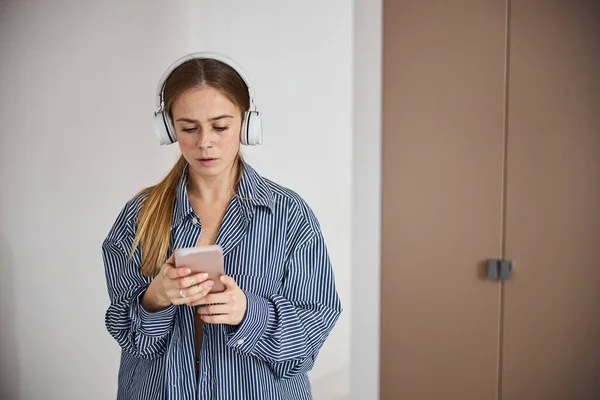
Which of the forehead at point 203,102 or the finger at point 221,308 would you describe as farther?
the forehead at point 203,102

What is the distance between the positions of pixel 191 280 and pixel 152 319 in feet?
0.67

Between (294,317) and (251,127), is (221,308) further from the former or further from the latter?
(251,127)

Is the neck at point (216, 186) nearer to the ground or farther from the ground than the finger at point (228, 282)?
farther from the ground

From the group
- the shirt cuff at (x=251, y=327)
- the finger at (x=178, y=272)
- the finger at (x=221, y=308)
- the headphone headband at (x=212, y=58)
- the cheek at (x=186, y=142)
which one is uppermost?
the headphone headband at (x=212, y=58)

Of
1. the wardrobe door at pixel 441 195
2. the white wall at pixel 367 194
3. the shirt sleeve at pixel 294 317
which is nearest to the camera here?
the shirt sleeve at pixel 294 317

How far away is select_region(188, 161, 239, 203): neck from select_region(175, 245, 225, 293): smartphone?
309 mm

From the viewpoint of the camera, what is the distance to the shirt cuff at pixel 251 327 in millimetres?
1360

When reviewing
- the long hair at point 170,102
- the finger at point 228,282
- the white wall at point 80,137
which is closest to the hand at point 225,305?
the finger at point 228,282

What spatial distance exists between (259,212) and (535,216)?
1127 millimetres

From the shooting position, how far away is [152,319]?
1.41 m

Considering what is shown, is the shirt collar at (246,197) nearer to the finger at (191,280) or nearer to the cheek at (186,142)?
the cheek at (186,142)

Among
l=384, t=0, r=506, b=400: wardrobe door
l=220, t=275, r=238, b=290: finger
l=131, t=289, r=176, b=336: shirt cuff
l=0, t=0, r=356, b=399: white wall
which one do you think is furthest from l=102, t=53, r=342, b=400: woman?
l=384, t=0, r=506, b=400: wardrobe door

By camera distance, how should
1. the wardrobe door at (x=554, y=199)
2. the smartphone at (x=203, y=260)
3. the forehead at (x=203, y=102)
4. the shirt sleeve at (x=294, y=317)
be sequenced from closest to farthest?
the smartphone at (x=203, y=260) → the shirt sleeve at (x=294, y=317) → the forehead at (x=203, y=102) → the wardrobe door at (x=554, y=199)

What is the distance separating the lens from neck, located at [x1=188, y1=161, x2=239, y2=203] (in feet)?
5.17
